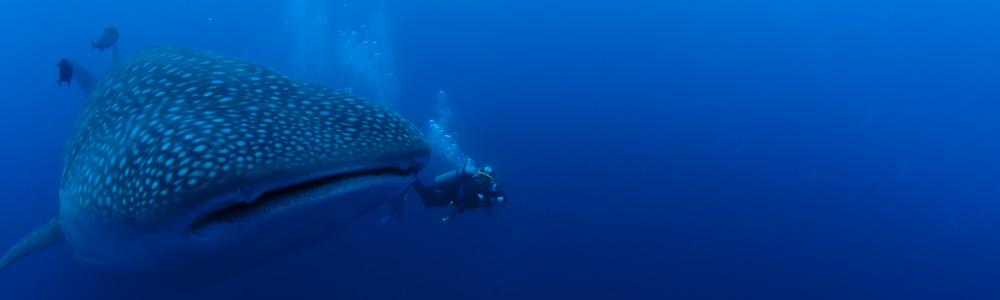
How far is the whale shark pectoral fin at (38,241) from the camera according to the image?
4371mm

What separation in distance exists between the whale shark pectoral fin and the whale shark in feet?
5.19

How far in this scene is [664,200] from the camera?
1343cm

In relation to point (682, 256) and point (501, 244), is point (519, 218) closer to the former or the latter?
point (501, 244)

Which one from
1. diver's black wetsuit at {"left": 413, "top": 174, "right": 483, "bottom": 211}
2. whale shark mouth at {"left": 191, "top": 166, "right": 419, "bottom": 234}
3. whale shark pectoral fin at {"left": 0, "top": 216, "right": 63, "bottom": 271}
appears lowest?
whale shark pectoral fin at {"left": 0, "top": 216, "right": 63, "bottom": 271}

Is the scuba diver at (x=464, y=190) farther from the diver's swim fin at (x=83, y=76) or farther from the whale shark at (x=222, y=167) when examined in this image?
the whale shark at (x=222, y=167)

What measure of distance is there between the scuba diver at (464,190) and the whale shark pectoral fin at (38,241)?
4.60 metres

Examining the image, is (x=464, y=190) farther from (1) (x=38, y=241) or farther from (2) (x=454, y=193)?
(1) (x=38, y=241)

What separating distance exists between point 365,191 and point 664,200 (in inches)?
492

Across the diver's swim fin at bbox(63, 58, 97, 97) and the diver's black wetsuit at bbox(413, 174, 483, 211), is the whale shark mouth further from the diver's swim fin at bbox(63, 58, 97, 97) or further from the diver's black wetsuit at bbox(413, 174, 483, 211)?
→ the diver's swim fin at bbox(63, 58, 97, 97)

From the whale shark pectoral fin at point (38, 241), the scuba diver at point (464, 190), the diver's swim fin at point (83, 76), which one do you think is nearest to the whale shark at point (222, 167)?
the whale shark pectoral fin at point (38, 241)

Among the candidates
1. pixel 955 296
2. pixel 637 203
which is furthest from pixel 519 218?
pixel 955 296

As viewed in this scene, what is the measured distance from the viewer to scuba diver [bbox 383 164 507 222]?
8250 millimetres

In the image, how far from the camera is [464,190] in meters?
8.38


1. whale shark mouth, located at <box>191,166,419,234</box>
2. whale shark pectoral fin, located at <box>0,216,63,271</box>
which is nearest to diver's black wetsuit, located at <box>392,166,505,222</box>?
whale shark pectoral fin, located at <box>0,216,63,271</box>
